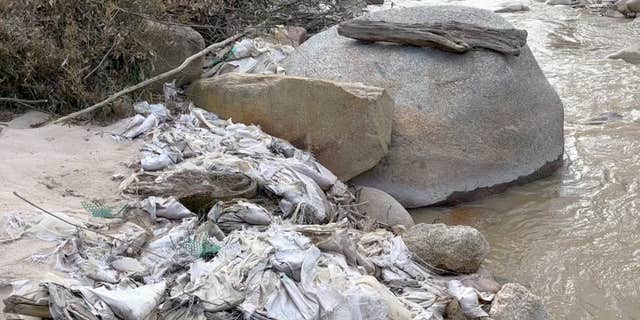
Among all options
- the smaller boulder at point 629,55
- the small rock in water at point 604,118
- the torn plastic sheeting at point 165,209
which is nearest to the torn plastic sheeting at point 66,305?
the torn plastic sheeting at point 165,209

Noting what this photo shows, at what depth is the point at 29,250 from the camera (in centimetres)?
371

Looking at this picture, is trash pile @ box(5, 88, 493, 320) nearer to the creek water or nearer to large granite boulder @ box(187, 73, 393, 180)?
large granite boulder @ box(187, 73, 393, 180)

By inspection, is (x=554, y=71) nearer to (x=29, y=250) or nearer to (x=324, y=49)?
(x=324, y=49)

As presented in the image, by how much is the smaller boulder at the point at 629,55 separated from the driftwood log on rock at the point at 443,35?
4043mm

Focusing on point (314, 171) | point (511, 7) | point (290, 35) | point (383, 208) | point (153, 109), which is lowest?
point (511, 7)

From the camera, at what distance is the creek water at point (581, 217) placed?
197 inches

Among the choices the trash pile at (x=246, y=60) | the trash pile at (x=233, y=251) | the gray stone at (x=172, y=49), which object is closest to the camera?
the trash pile at (x=233, y=251)

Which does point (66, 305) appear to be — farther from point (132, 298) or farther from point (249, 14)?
point (249, 14)

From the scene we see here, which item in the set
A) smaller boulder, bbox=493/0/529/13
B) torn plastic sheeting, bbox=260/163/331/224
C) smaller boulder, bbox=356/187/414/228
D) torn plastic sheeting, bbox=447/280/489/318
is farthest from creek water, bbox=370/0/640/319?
smaller boulder, bbox=493/0/529/13

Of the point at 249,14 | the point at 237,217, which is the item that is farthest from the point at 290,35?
the point at 237,217

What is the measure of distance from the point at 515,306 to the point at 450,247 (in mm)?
623

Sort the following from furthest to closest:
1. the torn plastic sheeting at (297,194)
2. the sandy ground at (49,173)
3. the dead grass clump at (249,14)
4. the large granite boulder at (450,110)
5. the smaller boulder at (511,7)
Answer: the smaller boulder at (511,7) < the dead grass clump at (249,14) < the large granite boulder at (450,110) < the torn plastic sheeting at (297,194) < the sandy ground at (49,173)

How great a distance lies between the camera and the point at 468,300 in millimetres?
4160

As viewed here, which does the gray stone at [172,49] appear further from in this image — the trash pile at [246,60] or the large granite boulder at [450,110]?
the large granite boulder at [450,110]
